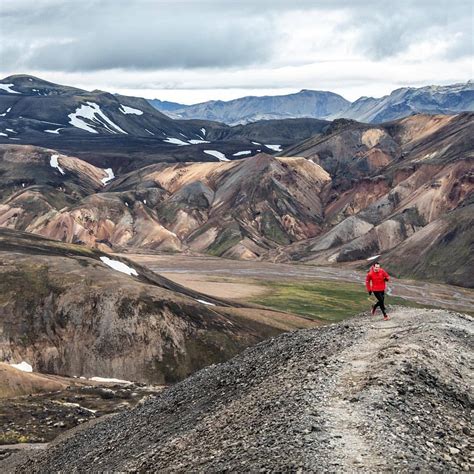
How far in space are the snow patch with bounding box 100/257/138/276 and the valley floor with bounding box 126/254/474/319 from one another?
29429 mm

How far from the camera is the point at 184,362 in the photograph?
83062 mm

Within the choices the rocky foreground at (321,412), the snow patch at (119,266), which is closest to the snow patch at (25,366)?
the snow patch at (119,266)

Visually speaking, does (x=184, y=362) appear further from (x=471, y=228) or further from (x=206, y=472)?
(x=471, y=228)

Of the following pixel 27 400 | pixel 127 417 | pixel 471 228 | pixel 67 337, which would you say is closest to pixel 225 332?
pixel 67 337

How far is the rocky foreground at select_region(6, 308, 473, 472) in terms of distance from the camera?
20.7m

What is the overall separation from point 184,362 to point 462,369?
58534 millimetres

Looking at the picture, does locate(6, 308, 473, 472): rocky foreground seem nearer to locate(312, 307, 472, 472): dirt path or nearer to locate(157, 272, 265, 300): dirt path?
locate(312, 307, 472, 472): dirt path

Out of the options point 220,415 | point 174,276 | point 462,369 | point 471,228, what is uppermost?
point 462,369

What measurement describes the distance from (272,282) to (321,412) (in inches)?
6021

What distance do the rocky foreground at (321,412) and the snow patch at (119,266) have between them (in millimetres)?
80843

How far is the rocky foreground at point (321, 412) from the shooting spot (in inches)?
814

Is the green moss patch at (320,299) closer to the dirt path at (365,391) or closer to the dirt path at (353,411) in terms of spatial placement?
the dirt path at (365,391)

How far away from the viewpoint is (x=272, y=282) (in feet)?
577


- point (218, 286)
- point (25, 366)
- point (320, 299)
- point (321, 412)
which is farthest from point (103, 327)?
point (320, 299)
